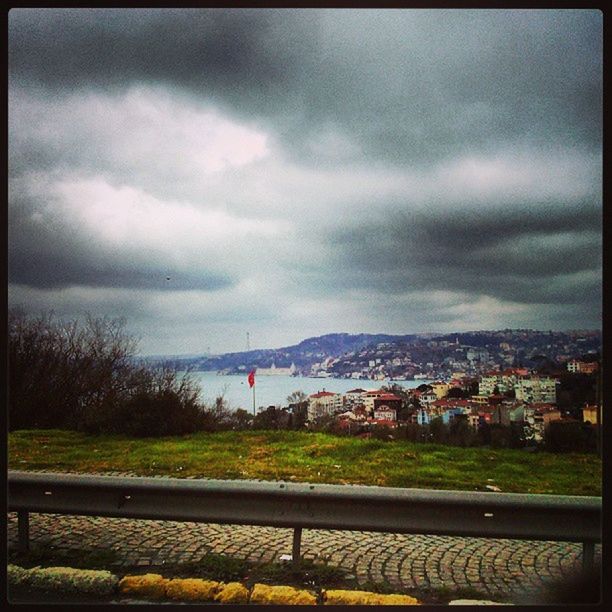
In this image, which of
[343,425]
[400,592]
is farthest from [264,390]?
[400,592]

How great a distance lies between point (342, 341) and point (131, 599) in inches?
115

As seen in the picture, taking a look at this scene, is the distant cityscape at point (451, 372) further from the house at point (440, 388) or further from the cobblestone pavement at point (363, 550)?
the cobblestone pavement at point (363, 550)

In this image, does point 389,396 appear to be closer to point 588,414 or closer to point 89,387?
point 588,414

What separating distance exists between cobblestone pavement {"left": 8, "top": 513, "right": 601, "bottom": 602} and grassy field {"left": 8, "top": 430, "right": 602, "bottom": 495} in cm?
110

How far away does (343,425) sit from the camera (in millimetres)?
6250

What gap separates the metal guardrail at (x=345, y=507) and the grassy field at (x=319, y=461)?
6.17 ft

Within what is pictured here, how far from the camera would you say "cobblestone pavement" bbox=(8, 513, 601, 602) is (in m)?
3.28

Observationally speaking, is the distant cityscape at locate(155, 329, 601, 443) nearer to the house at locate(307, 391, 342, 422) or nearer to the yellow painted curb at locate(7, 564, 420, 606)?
the house at locate(307, 391, 342, 422)

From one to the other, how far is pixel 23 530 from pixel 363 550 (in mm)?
2271

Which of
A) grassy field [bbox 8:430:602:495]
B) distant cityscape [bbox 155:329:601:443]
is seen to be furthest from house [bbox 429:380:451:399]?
grassy field [bbox 8:430:602:495]

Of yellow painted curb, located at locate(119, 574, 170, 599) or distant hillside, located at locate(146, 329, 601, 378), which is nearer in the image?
yellow painted curb, located at locate(119, 574, 170, 599)

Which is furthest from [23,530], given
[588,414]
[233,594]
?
[588,414]

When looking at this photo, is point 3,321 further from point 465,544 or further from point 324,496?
point 465,544

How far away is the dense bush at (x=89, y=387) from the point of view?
7.04m
